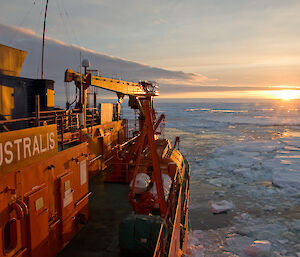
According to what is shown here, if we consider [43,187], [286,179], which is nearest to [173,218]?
[43,187]

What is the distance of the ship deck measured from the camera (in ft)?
24.4

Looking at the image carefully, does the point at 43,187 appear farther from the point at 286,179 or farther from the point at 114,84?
the point at 286,179

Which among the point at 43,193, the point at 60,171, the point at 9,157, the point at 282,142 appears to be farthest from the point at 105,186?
the point at 282,142

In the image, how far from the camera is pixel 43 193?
6281mm

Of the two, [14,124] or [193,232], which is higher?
[14,124]

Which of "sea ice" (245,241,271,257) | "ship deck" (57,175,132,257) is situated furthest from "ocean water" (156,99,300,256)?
"ship deck" (57,175,132,257)

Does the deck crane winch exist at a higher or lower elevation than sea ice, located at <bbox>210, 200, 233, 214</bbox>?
higher

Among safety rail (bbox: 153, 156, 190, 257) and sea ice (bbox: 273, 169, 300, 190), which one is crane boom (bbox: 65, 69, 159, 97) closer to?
safety rail (bbox: 153, 156, 190, 257)

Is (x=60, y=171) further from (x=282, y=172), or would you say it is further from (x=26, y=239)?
(x=282, y=172)

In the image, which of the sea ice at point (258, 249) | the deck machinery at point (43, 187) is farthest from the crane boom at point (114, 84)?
the sea ice at point (258, 249)

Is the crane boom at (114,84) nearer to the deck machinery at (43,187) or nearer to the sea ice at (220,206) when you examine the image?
the deck machinery at (43,187)

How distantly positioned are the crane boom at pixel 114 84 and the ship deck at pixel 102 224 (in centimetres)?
550

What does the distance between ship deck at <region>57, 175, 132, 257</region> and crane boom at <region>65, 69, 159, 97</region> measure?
5.50 meters

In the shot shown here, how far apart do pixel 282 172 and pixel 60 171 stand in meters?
25.7
